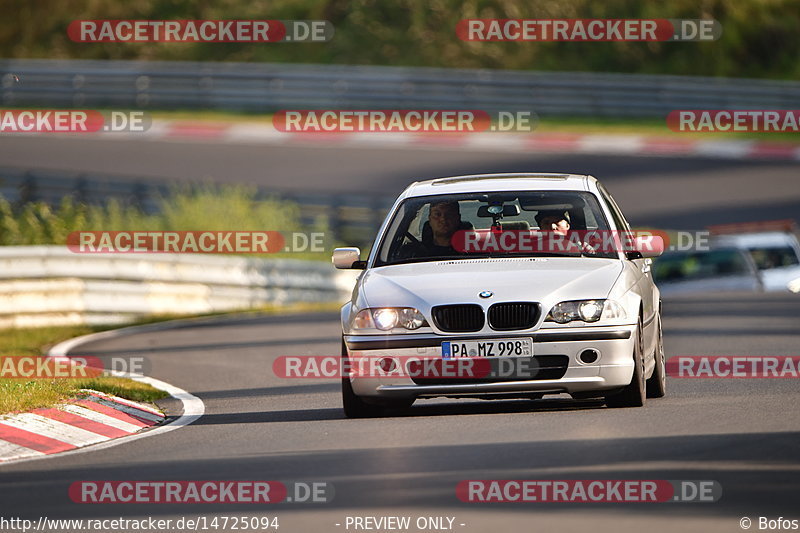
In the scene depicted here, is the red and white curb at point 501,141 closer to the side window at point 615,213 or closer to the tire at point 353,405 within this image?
the side window at point 615,213

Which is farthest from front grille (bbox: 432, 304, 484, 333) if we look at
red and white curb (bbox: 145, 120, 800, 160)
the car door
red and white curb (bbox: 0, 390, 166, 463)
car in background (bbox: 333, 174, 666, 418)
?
red and white curb (bbox: 145, 120, 800, 160)

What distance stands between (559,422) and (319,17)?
42966 mm

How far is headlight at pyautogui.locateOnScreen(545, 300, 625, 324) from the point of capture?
35.6ft

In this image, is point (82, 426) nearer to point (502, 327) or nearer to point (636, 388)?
point (502, 327)

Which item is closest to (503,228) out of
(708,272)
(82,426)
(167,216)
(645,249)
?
(645,249)

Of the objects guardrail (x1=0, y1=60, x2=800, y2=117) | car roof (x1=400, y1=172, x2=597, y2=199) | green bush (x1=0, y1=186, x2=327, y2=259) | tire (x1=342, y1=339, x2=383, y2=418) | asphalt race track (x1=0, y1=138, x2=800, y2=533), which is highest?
guardrail (x1=0, y1=60, x2=800, y2=117)

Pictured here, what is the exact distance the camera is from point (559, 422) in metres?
10.7

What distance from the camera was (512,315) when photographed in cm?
1090

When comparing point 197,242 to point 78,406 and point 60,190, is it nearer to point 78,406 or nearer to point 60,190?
point 60,190

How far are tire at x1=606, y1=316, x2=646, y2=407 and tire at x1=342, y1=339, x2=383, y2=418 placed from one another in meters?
1.63

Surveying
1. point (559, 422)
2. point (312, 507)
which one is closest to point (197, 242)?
point (559, 422)

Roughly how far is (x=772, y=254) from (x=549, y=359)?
17.4 metres

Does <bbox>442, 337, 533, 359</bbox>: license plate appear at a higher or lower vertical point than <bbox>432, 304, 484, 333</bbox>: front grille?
lower

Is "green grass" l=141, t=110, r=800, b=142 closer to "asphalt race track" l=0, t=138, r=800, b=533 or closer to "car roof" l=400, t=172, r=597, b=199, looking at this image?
"asphalt race track" l=0, t=138, r=800, b=533
